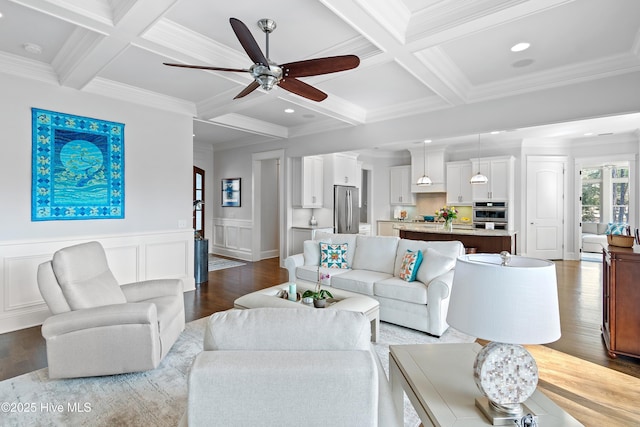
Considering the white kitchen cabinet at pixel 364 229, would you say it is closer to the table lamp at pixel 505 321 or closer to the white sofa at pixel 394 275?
the white sofa at pixel 394 275

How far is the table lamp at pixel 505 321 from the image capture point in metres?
1.04

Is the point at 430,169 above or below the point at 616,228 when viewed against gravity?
above

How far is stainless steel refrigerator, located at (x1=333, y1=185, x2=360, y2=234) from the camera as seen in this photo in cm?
723

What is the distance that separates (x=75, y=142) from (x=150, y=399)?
325 cm

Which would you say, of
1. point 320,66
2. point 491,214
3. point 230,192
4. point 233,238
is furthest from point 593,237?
point 320,66

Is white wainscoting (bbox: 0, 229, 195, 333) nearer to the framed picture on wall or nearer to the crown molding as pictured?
the framed picture on wall

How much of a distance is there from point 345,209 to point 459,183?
2.94m

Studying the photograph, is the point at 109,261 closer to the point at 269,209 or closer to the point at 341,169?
the point at 269,209

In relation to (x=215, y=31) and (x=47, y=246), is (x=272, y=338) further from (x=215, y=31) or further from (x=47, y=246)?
(x=47, y=246)

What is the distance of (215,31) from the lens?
293 cm

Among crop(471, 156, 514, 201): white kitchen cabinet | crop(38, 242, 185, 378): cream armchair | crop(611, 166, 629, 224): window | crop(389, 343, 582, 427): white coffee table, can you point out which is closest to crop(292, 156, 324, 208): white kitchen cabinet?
crop(471, 156, 514, 201): white kitchen cabinet

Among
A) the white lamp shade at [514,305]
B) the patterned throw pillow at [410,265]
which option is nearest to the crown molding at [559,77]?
the patterned throw pillow at [410,265]

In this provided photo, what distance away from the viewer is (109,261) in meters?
4.24

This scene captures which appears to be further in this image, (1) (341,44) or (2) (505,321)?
(1) (341,44)
